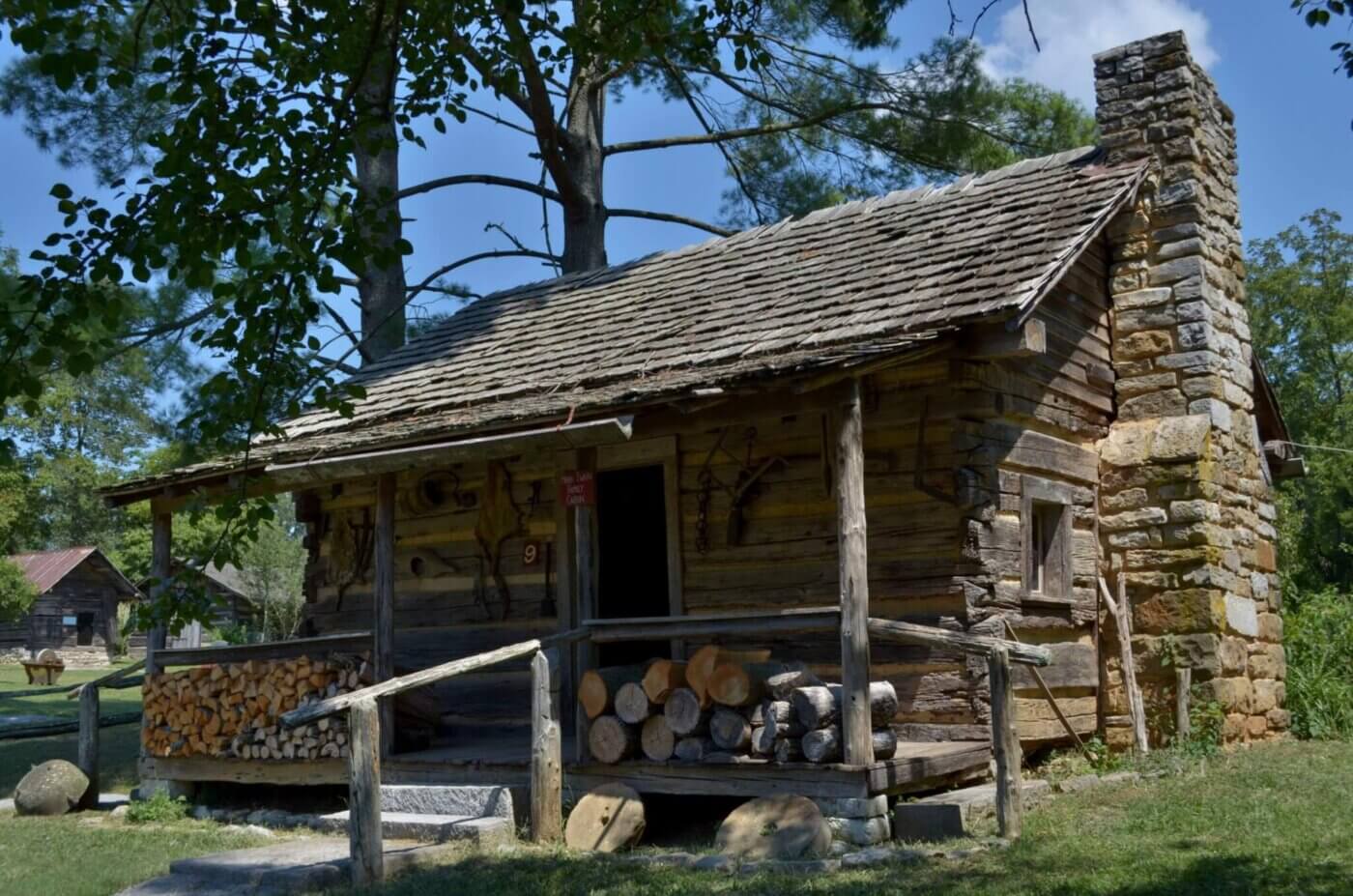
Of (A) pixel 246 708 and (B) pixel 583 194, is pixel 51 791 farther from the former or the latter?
(B) pixel 583 194

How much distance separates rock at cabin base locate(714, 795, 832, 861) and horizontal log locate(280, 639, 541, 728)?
5.70 ft

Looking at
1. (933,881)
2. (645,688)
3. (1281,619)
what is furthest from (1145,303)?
(933,881)

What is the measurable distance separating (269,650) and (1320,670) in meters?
9.20

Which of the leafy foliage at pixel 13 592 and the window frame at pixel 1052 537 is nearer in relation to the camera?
the window frame at pixel 1052 537

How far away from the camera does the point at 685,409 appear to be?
356 inches

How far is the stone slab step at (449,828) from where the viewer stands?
8.70 meters

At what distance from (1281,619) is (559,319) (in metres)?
7.28

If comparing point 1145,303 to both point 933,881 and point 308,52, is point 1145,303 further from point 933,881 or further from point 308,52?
point 308,52

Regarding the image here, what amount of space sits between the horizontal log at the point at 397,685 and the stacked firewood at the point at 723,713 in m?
0.75

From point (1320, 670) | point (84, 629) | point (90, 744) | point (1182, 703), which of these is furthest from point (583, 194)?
point (84, 629)

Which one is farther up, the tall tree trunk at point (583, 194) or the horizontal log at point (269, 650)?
the tall tree trunk at point (583, 194)

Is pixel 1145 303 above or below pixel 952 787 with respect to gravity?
above

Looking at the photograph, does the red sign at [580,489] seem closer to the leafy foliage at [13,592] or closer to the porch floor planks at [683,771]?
the porch floor planks at [683,771]

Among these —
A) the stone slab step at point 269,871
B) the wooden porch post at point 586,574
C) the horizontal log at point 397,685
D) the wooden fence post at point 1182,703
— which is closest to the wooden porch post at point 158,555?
the wooden porch post at point 586,574
